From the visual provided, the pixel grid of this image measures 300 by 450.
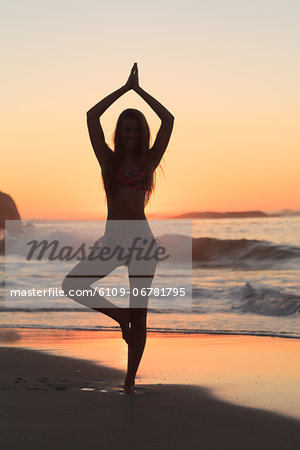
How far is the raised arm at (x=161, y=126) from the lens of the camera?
4.45 metres

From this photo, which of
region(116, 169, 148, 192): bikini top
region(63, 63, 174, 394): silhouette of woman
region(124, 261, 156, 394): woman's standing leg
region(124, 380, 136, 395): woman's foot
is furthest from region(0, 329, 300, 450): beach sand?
region(116, 169, 148, 192): bikini top

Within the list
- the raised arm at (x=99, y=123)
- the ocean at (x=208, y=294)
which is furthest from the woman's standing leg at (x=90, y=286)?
the ocean at (x=208, y=294)

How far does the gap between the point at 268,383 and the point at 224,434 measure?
1.48 m

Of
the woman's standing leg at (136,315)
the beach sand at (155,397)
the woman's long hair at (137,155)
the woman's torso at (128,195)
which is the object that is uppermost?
the woman's long hair at (137,155)

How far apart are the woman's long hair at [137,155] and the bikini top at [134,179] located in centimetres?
3

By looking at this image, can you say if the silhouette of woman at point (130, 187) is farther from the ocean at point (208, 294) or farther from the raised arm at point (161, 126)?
the ocean at point (208, 294)

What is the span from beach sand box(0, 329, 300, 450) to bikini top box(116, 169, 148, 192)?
1.44 metres

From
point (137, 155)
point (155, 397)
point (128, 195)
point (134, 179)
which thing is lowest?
point (155, 397)

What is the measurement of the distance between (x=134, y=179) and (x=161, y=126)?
17.4 inches

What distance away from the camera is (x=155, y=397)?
4.26 metres

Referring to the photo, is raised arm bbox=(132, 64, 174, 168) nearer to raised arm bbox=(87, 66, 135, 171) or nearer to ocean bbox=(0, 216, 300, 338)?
raised arm bbox=(87, 66, 135, 171)

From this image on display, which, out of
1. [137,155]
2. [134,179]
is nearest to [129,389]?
[134,179]

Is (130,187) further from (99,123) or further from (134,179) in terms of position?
(99,123)

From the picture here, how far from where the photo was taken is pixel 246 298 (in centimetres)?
1218
